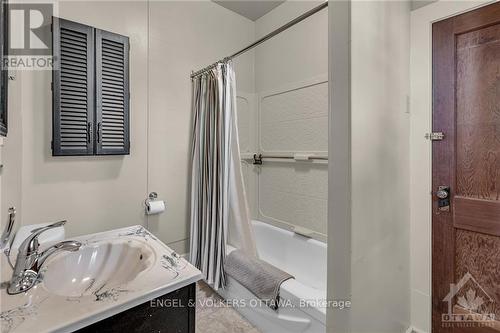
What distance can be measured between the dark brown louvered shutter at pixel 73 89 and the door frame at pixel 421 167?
2.19 m

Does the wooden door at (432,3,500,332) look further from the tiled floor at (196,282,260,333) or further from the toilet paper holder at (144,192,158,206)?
the toilet paper holder at (144,192,158,206)

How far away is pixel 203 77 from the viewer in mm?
2242

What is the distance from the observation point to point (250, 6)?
2.61 m

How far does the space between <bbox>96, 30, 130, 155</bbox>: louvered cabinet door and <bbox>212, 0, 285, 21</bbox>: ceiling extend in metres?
1.19

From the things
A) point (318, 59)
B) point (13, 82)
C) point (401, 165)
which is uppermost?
point (318, 59)

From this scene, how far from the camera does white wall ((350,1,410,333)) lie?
116cm

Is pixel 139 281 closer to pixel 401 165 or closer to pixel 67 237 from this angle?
pixel 67 237

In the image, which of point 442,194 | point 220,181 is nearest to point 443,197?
point 442,194

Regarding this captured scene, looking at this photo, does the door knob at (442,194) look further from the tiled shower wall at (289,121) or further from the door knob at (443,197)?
the tiled shower wall at (289,121)

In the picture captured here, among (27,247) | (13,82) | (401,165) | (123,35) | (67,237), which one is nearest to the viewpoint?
(27,247)

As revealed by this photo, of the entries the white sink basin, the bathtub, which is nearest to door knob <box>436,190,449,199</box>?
the bathtub

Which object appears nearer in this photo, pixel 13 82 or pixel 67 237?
pixel 13 82

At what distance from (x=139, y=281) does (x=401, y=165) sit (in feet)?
5.36

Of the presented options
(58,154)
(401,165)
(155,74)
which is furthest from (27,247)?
(401,165)
